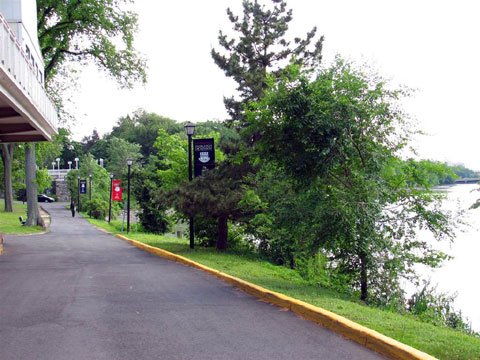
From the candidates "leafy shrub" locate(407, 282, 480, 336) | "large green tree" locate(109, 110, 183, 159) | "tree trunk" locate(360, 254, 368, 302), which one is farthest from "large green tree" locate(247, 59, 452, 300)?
"large green tree" locate(109, 110, 183, 159)

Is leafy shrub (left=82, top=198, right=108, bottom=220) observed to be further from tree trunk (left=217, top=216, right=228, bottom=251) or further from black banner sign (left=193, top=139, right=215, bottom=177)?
black banner sign (left=193, top=139, right=215, bottom=177)

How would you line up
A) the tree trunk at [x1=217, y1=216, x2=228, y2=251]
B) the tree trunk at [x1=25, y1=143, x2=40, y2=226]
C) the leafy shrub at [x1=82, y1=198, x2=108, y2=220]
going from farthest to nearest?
the leafy shrub at [x1=82, y1=198, x2=108, y2=220]
the tree trunk at [x1=25, y1=143, x2=40, y2=226]
the tree trunk at [x1=217, y1=216, x2=228, y2=251]

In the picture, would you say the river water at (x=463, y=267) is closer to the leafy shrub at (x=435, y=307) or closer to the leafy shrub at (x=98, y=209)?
the leafy shrub at (x=435, y=307)

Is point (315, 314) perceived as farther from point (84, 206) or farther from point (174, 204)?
point (84, 206)

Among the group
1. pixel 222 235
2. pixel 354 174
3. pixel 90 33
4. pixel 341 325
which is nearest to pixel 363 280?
pixel 354 174

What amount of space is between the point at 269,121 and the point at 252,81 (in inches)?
→ 356

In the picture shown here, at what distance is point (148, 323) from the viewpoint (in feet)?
24.5

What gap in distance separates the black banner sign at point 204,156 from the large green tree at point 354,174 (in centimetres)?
741

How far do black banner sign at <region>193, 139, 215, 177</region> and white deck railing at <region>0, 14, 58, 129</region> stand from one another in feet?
17.8

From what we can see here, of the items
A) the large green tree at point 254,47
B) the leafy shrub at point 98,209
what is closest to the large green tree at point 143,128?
the leafy shrub at point 98,209

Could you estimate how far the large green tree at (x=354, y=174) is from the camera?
38.1ft

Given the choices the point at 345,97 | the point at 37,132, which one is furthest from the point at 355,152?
the point at 37,132

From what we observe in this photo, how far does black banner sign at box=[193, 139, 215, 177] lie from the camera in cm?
2009

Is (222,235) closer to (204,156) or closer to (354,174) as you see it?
(204,156)
